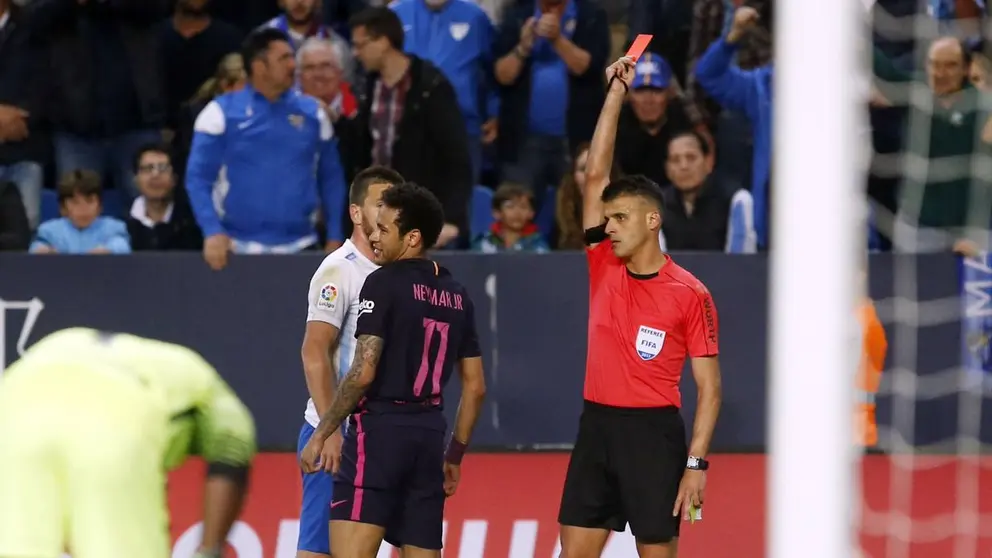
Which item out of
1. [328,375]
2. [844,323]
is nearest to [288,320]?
[328,375]

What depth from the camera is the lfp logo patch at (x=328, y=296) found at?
667cm

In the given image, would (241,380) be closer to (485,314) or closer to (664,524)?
(485,314)

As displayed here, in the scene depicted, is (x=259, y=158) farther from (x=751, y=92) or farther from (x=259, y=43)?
(x=751, y=92)

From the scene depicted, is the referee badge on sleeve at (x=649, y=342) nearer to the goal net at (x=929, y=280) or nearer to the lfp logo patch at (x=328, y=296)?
the lfp logo patch at (x=328, y=296)

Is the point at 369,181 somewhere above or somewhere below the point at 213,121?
below

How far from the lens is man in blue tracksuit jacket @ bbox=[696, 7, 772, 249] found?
9.98 m

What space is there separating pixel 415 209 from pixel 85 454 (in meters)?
2.21

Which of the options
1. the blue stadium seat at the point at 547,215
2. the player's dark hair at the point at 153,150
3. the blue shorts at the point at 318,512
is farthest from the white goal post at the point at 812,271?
the player's dark hair at the point at 153,150

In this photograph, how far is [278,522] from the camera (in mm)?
8242

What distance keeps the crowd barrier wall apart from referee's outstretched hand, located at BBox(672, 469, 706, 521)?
3242mm

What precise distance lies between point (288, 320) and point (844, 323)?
6.43 metres

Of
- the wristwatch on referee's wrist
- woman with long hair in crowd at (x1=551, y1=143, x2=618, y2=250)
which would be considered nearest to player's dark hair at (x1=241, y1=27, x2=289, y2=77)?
woman with long hair in crowd at (x1=551, y1=143, x2=618, y2=250)

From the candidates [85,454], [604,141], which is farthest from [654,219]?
[85,454]

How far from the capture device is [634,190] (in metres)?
6.58
